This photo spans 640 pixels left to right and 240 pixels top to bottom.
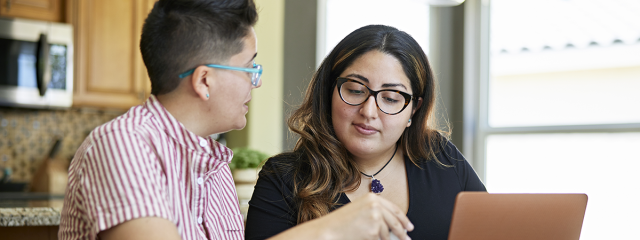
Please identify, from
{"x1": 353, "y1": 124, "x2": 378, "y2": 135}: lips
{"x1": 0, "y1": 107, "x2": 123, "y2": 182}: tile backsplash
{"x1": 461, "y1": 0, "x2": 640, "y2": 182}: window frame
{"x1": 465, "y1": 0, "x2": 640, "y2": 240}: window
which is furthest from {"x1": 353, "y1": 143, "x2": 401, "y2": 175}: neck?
{"x1": 0, "y1": 107, "x2": 123, "y2": 182}: tile backsplash

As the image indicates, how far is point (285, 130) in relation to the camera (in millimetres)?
3703

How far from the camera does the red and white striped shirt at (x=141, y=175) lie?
757mm

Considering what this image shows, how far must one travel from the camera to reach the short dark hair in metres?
0.90

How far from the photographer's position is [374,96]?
132 cm

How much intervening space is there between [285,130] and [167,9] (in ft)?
9.23

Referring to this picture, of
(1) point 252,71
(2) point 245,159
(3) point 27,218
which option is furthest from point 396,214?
(2) point 245,159

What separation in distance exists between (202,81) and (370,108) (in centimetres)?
51

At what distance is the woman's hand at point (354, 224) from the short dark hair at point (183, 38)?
0.32 meters

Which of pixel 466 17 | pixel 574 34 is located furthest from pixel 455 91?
pixel 574 34

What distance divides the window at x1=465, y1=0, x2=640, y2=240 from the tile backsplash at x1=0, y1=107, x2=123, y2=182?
292 cm

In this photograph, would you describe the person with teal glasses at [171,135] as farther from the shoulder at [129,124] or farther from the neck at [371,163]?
the neck at [371,163]

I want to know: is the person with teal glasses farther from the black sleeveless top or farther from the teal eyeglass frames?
the black sleeveless top

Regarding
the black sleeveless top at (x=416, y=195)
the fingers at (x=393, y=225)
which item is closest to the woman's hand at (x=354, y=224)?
the fingers at (x=393, y=225)

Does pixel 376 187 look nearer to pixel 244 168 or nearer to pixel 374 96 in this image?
pixel 374 96
